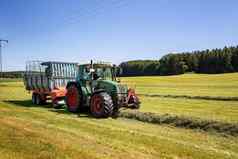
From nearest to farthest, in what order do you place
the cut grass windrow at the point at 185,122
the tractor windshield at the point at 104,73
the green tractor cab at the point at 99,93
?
1. the cut grass windrow at the point at 185,122
2. the green tractor cab at the point at 99,93
3. the tractor windshield at the point at 104,73

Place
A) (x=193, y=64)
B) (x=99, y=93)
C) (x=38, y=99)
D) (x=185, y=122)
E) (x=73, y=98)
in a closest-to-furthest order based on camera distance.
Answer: (x=185, y=122) → (x=99, y=93) → (x=73, y=98) → (x=38, y=99) → (x=193, y=64)

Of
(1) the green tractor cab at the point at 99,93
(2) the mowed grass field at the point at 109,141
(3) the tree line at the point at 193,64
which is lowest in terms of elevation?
(2) the mowed grass field at the point at 109,141

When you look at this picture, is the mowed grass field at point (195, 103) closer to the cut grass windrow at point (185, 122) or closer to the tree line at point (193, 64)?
the cut grass windrow at point (185, 122)

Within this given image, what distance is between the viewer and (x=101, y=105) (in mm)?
13797

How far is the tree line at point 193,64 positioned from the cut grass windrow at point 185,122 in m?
55.2

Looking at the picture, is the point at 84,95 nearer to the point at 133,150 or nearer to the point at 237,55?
the point at 133,150

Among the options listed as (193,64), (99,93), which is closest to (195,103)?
(99,93)

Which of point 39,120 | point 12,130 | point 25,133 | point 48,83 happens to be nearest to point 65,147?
point 25,133

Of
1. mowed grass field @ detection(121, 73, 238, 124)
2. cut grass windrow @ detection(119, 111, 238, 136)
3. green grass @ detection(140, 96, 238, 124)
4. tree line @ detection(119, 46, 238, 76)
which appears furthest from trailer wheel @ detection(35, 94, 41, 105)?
tree line @ detection(119, 46, 238, 76)

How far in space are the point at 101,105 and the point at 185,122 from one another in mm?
3619

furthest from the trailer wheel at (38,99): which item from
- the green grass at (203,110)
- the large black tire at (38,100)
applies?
the green grass at (203,110)

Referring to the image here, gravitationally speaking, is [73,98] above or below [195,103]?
above

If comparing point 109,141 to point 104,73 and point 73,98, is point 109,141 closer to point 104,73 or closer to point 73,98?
point 104,73

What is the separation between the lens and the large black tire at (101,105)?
13555mm
